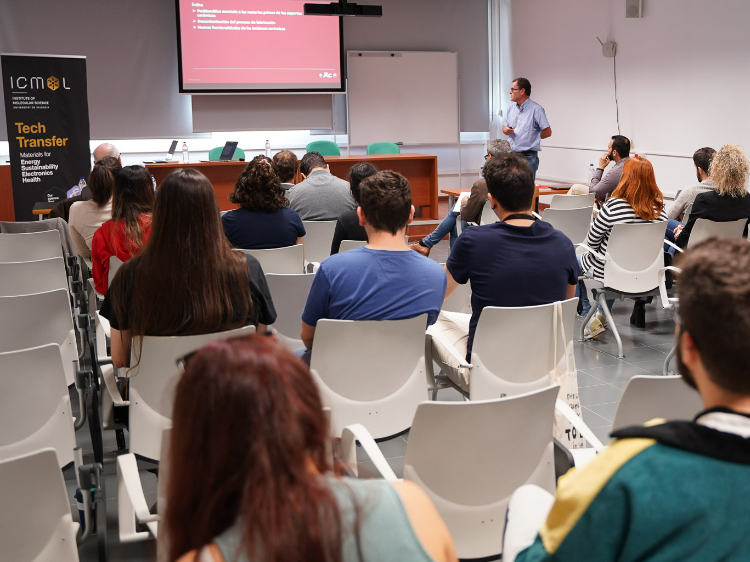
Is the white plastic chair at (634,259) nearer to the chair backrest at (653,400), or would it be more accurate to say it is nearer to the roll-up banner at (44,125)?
the chair backrest at (653,400)

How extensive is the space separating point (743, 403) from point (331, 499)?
592 mm

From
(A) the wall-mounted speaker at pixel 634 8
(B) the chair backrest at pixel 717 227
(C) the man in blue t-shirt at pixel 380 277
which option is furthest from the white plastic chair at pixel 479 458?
(A) the wall-mounted speaker at pixel 634 8

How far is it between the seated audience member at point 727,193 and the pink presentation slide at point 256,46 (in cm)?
661

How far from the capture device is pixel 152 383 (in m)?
2.36

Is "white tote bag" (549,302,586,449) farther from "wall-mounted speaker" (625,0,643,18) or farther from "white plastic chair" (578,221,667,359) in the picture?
"wall-mounted speaker" (625,0,643,18)

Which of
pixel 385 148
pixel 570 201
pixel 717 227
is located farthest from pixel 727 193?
pixel 385 148

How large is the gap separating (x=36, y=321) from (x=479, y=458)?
6.86 ft

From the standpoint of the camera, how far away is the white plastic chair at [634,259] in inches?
177

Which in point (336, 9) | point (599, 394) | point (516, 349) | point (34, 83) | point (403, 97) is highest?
point (336, 9)

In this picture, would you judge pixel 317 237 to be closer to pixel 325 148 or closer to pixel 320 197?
pixel 320 197

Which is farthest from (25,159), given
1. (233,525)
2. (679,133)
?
(233,525)

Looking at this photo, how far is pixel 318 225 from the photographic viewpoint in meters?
5.00

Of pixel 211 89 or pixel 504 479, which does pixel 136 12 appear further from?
pixel 504 479

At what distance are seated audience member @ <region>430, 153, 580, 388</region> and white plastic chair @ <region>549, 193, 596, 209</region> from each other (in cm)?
353
